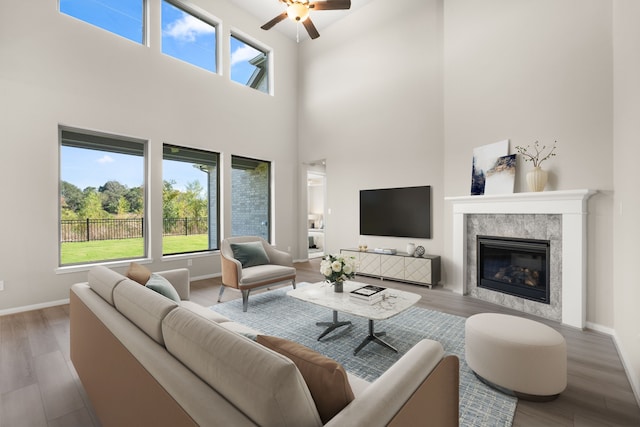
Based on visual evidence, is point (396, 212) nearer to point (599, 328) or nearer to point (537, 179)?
point (537, 179)

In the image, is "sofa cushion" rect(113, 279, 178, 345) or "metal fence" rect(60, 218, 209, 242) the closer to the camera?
"sofa cushion" rect(113, 279, 178, 345)

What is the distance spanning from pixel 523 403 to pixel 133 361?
2286 mm

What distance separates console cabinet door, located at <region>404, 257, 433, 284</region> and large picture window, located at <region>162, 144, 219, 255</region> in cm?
360

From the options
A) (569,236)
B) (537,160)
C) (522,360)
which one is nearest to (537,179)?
(537,160)

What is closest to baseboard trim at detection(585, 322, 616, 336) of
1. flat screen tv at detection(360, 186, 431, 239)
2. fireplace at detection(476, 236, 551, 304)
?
fireplace at detection(476, 236, 551, 304)

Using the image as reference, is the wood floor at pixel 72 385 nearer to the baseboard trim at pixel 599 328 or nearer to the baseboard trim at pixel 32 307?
the baseboard trim at pixel 599 328

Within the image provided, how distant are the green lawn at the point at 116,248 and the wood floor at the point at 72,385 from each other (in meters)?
1.06

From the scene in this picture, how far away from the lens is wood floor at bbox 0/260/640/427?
1.78 meters

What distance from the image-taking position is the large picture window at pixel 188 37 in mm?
5141

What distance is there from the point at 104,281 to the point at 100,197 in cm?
327

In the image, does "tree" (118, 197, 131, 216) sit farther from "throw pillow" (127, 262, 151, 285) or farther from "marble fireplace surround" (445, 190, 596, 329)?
"marble fireplace surround" (445, 190, 596, 329)

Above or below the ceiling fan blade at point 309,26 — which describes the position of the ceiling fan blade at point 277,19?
above

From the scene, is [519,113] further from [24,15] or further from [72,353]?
[24,15]

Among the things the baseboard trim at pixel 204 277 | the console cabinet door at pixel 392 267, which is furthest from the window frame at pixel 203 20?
the console cabinet door at pixel 392 267
